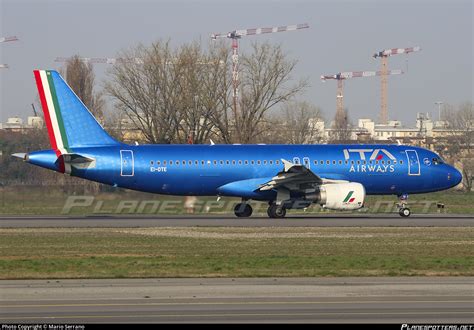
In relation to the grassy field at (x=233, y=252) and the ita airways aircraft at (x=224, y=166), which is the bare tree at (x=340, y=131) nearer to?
the ita airways aircraft at (x=224, y=166)

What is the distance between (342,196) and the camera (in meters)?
46.5

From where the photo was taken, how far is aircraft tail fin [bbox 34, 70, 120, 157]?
47.9 meters

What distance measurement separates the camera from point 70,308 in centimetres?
1845

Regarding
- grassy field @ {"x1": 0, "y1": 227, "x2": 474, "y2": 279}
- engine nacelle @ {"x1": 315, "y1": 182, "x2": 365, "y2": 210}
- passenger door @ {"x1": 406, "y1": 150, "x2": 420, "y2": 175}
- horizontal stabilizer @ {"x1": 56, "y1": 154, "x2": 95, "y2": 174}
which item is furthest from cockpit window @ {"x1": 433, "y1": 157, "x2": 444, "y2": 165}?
horizontal stabilizer @ {"x1": 56, "y1": 154, "x2": 95, "y2": 174}

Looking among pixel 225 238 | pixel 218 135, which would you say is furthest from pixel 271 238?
pixel 218 135

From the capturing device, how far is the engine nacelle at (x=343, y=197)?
46.5 metres

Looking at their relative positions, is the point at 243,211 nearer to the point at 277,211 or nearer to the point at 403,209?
the point at 277,211

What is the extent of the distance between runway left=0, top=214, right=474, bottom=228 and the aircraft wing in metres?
1.65

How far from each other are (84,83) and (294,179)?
181ft

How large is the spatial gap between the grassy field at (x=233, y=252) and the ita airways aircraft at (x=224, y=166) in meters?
7.45

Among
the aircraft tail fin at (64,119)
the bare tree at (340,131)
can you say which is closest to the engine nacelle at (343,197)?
the aircraft tail fin at (64,119)

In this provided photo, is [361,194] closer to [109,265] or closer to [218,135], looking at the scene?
[109,265]

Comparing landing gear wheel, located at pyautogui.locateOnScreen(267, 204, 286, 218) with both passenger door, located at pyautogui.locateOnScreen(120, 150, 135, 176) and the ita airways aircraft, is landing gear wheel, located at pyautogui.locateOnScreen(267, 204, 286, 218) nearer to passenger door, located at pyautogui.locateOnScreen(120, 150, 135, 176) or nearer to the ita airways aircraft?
the ita airways aircraft

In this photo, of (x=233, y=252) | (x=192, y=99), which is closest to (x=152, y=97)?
(x=192, y=99)
